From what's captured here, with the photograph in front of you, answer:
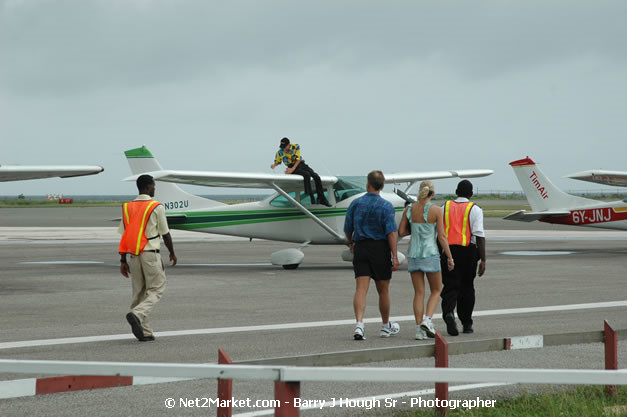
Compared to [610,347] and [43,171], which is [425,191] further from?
[43,171]

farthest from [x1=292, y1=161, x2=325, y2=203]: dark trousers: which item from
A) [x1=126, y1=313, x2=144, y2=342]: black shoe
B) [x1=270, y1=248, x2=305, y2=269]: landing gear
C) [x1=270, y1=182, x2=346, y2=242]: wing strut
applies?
[x1=126, y1=313, x2=144, y2=342]: black shoe

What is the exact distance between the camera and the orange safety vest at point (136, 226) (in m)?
9.28

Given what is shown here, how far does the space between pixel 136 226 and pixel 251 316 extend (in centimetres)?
245

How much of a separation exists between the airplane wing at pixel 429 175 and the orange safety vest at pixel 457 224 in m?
11.3

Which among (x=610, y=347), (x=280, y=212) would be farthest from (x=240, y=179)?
(x=610, y=347)

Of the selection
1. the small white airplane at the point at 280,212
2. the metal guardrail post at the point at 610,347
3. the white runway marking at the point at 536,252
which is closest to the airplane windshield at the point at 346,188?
the small white airplane at the point at 280,212

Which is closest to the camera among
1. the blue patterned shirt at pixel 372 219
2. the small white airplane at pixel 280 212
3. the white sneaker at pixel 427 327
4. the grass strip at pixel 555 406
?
the grass strip at pixel 555 406

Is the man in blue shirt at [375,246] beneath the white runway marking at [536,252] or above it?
above

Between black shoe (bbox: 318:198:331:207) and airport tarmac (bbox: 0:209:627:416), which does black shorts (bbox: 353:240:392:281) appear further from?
black shoe (bbox: 318:198:331:207)

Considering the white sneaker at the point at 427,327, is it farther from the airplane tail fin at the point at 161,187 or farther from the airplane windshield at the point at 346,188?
the airplane tail fin at the point at 161,187

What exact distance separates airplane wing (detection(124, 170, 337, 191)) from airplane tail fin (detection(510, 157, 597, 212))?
10.5m

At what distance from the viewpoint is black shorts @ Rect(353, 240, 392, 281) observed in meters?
9.17

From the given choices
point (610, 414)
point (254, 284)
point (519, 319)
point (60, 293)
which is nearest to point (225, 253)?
point (254, 284)

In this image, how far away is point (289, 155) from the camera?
18.6 metres
